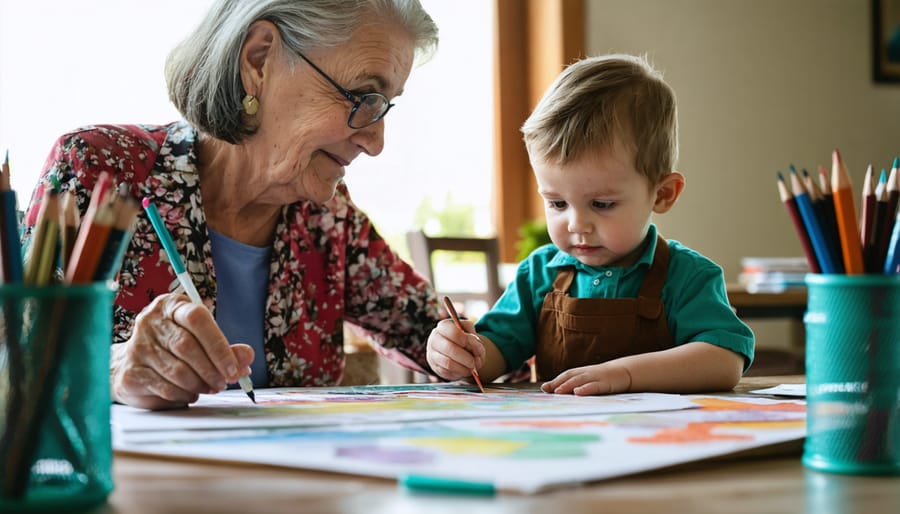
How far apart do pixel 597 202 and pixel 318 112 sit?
471 mm

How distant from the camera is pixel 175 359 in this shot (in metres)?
0.91

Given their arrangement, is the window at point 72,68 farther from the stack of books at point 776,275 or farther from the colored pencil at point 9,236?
the colored pencil at point 9,236

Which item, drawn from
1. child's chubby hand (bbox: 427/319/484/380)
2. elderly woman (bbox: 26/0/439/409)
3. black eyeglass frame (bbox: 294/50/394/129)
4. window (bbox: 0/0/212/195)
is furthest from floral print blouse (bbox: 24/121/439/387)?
window (bbox: 0/0/212/195)

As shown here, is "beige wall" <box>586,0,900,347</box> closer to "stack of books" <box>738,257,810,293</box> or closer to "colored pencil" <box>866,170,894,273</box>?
"stack of books" <box>738,257,810,293</box>

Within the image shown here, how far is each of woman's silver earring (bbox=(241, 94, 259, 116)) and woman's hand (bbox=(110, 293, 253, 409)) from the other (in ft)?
2.06

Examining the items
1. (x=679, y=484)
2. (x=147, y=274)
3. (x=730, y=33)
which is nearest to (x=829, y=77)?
(x=730, y=33)

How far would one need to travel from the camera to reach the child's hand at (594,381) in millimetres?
1084

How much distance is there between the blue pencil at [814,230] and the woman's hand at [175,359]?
21.5 inches

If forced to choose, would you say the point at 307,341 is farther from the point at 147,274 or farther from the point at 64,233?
the point at 64,233

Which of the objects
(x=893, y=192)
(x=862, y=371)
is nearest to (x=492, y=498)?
(x=862, y=371)

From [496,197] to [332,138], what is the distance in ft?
9.86

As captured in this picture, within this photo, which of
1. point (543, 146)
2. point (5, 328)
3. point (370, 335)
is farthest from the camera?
point (370, 335)

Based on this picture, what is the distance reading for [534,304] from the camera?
1453 millimetres

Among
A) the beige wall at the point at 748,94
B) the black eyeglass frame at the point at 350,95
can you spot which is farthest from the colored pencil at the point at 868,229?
the beige wall at the point at 748,94
